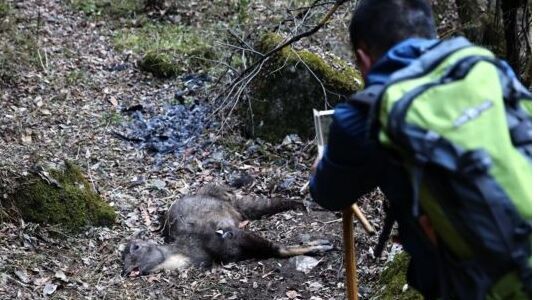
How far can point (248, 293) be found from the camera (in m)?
5.21

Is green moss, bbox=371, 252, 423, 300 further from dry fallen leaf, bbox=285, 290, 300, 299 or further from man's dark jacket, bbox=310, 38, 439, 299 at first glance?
man's dark jacket, bbox=310, 38, 439, 299

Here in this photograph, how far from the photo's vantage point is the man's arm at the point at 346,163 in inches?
82.2

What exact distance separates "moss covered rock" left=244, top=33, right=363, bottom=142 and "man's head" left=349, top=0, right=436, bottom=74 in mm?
4760

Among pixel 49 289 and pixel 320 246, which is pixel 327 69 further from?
pixel 49 289

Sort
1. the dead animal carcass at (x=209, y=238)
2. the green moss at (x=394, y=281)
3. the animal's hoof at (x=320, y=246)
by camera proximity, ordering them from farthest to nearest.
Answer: the dead animal carcass at (x=209, y=238) → the animal's hoof at (x=320, y=246) → the green moss at (x=394, y=281)

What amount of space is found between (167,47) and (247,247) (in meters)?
5.03

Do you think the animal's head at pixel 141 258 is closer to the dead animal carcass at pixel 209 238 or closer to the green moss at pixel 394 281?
the dead animal carcass at pixel 209 238

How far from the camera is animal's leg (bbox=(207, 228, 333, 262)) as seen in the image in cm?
556

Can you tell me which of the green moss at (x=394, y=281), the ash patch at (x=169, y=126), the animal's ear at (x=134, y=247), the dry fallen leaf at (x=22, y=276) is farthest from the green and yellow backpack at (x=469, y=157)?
the ash patch at (x=169, y=126)

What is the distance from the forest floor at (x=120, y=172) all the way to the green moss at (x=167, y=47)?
152 millimetres

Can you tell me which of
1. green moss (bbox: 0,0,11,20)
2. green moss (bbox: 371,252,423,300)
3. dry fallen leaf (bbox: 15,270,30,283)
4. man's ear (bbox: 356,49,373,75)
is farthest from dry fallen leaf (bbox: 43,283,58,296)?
green moss (bbox: 0,0,11,20)

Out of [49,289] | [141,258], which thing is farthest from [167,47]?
[49,289]

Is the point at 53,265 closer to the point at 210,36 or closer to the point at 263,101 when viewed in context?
the point at 263,101

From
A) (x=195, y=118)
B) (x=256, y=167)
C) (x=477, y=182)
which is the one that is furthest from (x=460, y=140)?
(x=195, y=118)
